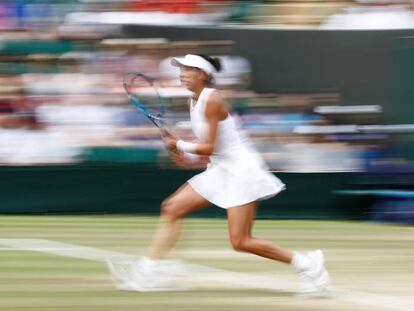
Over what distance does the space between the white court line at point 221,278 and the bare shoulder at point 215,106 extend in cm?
129

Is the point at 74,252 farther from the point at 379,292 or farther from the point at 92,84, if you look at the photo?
the point at 92,84

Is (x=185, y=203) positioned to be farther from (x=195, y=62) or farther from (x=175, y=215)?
(x=195, y=62)

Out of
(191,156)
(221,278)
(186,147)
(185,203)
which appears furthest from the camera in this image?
(191,156)

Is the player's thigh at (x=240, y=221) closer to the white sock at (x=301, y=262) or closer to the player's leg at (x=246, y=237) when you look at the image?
the player's leg at (x=246, y=237)

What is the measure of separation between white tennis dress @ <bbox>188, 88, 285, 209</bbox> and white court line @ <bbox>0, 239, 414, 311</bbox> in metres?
0.81

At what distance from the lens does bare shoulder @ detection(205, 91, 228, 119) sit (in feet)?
24.2

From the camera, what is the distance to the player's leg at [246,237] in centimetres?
741

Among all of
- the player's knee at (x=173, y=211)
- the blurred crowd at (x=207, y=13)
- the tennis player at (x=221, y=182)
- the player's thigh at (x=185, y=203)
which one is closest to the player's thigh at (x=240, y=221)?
the tennis player at (x=221, y=182)

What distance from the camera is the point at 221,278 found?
8.46m

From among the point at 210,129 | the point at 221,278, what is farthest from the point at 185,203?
the point at 221,278

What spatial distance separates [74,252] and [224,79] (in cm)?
464

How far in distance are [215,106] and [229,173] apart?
17.3 inches

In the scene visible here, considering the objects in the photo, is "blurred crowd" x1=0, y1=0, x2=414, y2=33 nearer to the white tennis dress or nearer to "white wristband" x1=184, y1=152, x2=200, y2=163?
"white wristband" x1=184, y1=152, x2=200, y2=163

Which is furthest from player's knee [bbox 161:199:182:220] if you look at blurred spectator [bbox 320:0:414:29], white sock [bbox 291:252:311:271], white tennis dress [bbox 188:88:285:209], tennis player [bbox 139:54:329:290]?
blurred spectator [bbox 320:0:414:29]
